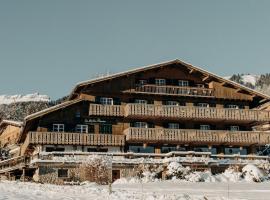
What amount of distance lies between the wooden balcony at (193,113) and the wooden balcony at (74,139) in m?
2.57

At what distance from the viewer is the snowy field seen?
22.0m

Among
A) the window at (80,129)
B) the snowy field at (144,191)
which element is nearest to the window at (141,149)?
the window at (80,129)

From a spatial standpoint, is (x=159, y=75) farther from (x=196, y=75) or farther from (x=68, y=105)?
(x=68, y=105)

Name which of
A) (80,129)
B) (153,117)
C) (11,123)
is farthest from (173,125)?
(11,123)

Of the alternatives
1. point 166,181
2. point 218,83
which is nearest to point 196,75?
point 218,83

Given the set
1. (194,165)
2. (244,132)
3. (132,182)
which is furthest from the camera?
(244,132)

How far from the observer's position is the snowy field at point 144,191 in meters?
22.0

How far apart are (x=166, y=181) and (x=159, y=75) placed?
48.3ft

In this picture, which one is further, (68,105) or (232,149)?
(232,149)

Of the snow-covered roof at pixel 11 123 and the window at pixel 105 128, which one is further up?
the snow-covered roof at pixel 11 123

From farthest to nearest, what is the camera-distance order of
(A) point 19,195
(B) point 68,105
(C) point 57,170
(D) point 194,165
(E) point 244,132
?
1. (E) point 244,132
2. (B) point 68,105
3. (D) point 194,165
4. (C) point 57,170
5. (A) point 19,195

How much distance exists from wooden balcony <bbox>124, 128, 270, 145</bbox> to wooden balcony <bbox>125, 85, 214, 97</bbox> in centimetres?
401

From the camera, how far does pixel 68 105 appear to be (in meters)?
42.0

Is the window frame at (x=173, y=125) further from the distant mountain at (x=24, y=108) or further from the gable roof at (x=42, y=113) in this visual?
the distant mountain at (x=24, y=108)
